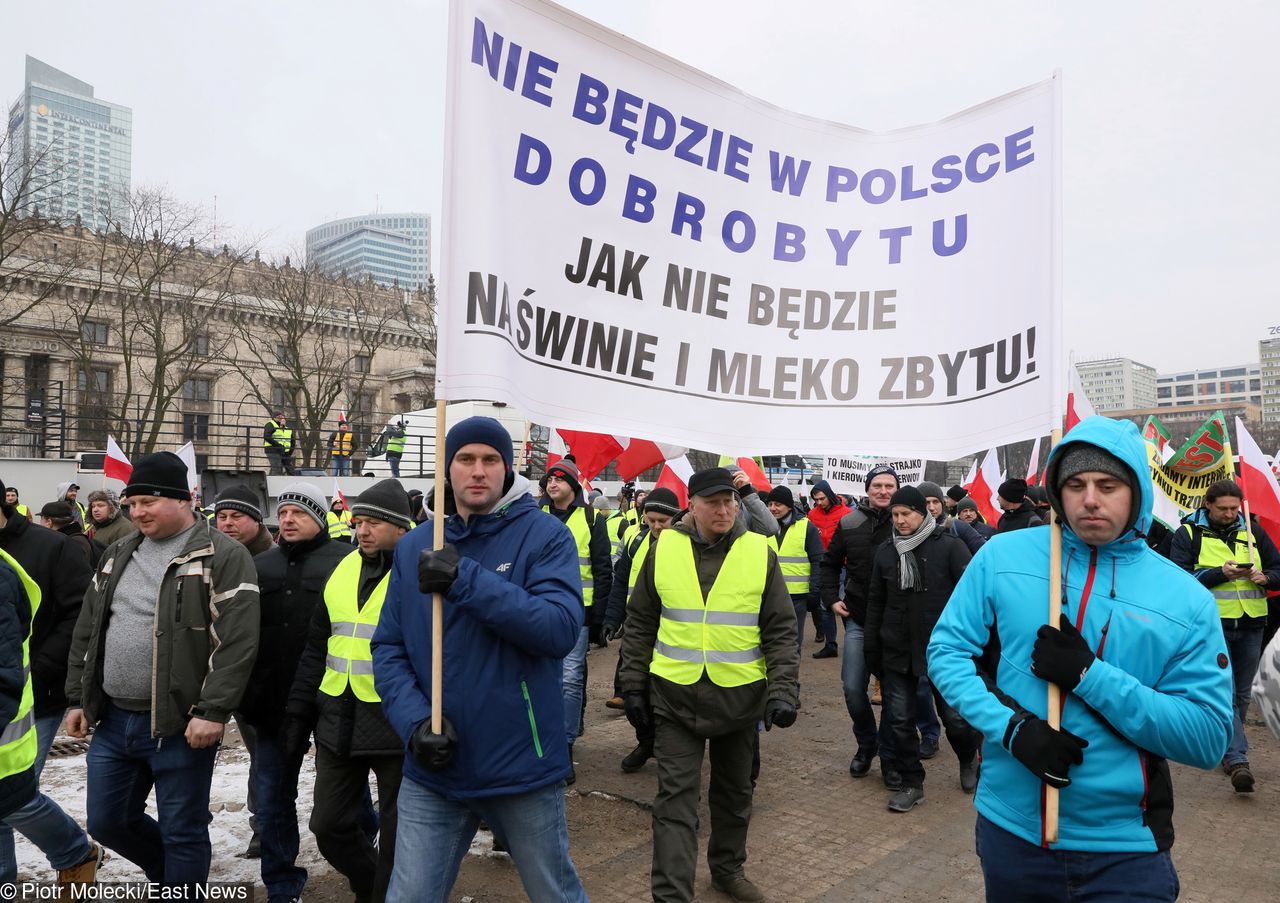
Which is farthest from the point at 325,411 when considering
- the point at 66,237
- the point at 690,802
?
the point at 690,802

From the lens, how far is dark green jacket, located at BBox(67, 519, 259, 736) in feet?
13.4

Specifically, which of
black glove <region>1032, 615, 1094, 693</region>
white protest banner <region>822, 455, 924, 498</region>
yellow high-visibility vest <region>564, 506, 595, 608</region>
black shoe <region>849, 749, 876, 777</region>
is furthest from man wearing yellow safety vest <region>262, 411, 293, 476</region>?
black glove <region>1032, 615, 1094, 693</region>

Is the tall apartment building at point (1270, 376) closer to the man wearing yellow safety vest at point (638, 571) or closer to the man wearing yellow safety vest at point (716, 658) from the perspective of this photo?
the man wearing yellow safety vest at point (638, 571)

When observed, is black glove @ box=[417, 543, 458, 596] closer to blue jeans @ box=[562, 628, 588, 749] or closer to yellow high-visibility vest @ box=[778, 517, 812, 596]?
blue jeans @ box=[562, 628, 588, 749]

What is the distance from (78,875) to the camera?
4500 mm

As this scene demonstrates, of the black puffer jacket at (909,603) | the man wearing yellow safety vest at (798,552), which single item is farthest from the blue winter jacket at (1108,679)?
the man wearing yellow safety vest at (798,552)

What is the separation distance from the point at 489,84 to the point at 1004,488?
7.58 metres

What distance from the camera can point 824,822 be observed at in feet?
19.4

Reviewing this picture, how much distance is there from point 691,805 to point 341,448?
22137 millimetres

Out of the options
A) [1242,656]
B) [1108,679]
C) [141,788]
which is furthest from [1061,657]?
[1242,656]

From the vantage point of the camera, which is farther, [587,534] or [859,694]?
[587,534]

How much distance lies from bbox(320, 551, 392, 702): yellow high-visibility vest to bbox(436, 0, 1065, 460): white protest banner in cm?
150

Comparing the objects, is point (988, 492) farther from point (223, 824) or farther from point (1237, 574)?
point (223, 824)

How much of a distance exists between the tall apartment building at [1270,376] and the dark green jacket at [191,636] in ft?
479
